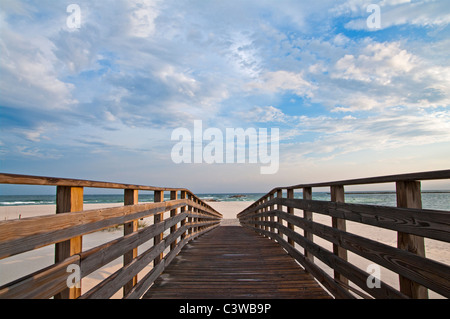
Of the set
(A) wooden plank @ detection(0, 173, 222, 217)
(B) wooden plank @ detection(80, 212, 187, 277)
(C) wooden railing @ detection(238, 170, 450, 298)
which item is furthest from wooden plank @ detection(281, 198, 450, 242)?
(A) wooden plank @ detection(0, 173, 222, 217)

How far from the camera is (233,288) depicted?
3.08m

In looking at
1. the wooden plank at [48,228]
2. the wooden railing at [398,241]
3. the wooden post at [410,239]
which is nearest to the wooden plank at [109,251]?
the wooden plank at [48,228]

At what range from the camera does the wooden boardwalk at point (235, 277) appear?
9.64ft

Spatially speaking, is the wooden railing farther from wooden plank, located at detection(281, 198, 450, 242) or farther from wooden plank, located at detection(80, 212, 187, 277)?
wooden plank, located at detection(80, 212, 187, 277)

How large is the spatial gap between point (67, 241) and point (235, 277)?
242 cm

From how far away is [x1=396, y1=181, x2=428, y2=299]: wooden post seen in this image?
66.9 inches

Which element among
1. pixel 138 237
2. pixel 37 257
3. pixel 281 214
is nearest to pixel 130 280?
pixel 138 237

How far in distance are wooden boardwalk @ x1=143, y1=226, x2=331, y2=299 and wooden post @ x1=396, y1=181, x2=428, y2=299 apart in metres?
1.28

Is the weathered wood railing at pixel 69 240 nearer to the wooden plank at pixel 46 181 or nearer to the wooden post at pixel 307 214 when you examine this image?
the wooden plank at pixel 46 181

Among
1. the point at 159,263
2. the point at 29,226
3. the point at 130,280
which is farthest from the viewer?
the point at 159,263

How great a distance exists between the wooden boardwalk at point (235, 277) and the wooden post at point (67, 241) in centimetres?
143

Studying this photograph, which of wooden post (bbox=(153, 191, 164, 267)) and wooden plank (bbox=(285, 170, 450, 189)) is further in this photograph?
wooden post (bbox=(153, 191, 164, 267))
